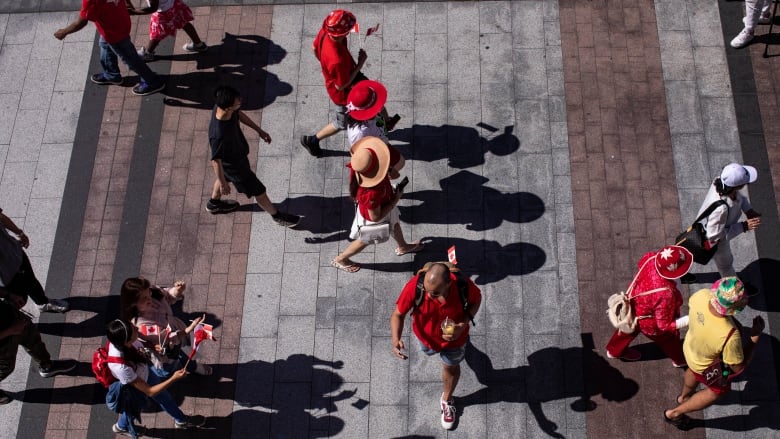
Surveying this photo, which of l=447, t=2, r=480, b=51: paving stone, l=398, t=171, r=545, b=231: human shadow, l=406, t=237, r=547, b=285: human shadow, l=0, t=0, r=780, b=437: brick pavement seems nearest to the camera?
l=0, t=0, r=780, b=437: brick pavement

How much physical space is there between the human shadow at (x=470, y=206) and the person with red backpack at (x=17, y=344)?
4.15 meters

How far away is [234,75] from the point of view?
9.61m

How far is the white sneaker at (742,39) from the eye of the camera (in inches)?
358

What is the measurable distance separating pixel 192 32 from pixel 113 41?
1.05 metres

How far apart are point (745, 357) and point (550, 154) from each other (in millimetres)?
3413

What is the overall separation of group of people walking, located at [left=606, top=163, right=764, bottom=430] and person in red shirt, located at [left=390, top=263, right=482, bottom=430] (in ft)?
5.15

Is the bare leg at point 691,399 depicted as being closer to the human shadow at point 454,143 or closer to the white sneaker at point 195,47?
the human shadow at point 454,143

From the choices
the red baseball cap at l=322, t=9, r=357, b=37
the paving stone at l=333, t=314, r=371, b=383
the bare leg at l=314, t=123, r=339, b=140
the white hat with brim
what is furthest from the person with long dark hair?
the red baseball cap at l=322, t=9, r=357, b=37

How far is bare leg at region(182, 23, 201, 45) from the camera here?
931 centimetres

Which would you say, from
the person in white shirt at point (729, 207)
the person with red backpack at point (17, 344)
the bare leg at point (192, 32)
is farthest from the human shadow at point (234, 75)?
the person in white shirt at point (729, 207)

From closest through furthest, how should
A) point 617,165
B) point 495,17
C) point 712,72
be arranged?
point 617,165, point 712,72, point 495,17

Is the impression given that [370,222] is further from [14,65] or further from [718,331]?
[14,65]

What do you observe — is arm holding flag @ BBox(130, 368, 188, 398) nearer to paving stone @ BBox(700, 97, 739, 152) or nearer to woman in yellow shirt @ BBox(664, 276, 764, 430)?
woman in yellow shirt @ BBox(664, 276, 764, 430)

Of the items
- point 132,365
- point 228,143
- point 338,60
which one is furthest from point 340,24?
point 132,365
